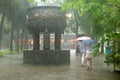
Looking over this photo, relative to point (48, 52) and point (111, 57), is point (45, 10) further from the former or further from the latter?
point (111, 57)

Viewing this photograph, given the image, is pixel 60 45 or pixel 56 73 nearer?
pixel 56 73

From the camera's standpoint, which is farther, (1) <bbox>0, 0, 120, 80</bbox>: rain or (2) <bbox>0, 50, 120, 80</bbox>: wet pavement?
(1) <bbox>0, 0, 120, 80</bbox>: rain

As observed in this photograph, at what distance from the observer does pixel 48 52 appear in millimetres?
21156

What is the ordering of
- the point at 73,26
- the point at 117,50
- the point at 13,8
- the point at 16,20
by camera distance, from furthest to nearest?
1. the point at 73,26
2. the point at 16,20
3. the point at 13,8
4. the point at 117,50

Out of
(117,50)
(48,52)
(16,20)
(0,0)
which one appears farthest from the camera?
(16,20)

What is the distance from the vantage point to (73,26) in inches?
2162

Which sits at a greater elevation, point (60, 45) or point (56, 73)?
point (60, 45)

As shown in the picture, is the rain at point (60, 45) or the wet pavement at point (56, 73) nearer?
the wet pavement at point (56, 73)

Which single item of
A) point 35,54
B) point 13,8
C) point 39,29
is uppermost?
point 13,8

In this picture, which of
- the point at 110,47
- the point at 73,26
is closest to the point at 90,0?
the point at 110,47

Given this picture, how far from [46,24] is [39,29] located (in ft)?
2.19

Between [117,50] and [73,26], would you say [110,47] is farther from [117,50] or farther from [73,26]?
[73,26]

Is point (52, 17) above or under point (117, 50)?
above

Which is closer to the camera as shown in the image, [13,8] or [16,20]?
[13,8]
